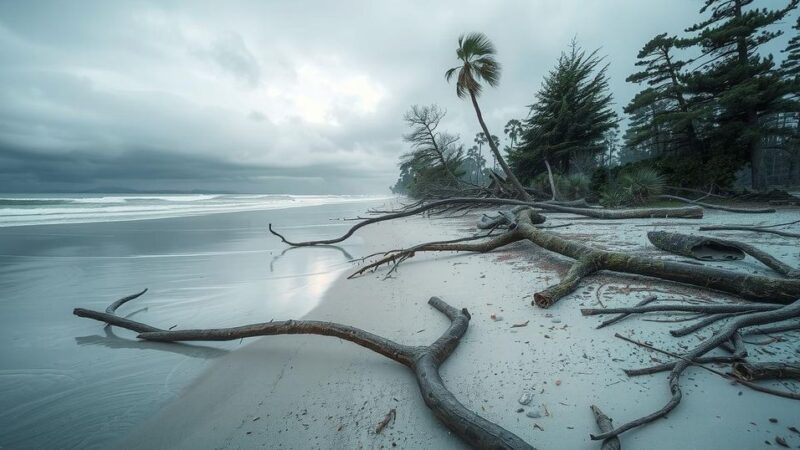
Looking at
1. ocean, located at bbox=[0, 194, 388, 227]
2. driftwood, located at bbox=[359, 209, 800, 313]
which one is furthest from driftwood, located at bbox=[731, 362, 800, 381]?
ocean, located at bbox=[0, 194, 388, 227]

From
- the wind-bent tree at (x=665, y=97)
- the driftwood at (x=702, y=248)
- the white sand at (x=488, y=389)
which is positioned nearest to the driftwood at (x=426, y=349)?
the white sand at (x=488, y=389)

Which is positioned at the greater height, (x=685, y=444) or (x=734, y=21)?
(x=734, y=21)

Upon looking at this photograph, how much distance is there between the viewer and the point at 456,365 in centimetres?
208

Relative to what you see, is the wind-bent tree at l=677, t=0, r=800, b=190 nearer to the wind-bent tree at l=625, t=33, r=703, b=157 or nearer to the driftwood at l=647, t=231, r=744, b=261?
the wind-bent tree at l=625, t=33, r=703, b=157

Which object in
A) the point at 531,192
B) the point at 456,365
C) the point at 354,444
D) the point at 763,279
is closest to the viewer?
the point at 354,444

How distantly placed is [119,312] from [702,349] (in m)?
5.99

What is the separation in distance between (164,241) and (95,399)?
8.71m

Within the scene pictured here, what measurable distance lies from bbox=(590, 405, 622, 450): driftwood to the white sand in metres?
0.07

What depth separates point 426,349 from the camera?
6.55ft

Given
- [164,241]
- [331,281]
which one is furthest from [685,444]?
[164,241]

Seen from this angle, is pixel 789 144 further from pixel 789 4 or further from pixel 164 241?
pixel 164 241

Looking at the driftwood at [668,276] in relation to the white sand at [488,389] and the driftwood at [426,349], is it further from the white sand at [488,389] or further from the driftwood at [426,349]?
the driftwood at [426,349]

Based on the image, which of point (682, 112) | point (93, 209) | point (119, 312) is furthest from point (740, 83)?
point (93, 209)

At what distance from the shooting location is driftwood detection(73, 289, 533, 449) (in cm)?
129
